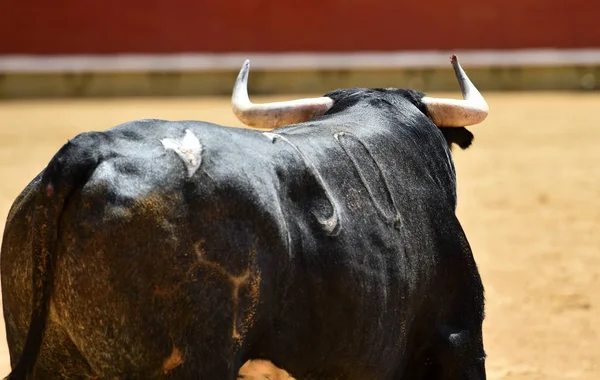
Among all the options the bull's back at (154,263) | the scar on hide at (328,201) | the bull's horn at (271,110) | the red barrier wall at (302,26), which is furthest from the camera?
the red barrier wall at (302,26)

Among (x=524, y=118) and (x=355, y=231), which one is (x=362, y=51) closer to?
(x=524, y=118)

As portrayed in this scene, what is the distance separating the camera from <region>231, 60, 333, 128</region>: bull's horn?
3.15 meters

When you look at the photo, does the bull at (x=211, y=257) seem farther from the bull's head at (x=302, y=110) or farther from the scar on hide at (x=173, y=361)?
the bull's head at (x=302, y=110)

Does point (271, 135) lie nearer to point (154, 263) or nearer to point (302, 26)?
point (154, 263)

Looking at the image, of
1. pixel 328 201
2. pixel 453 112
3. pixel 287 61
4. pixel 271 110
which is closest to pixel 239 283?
pixel 328 201

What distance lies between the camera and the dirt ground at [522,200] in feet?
15.9

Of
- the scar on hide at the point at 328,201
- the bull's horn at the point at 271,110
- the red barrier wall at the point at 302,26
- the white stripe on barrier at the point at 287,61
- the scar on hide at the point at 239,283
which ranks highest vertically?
the red barrier wall at the point at 302,26

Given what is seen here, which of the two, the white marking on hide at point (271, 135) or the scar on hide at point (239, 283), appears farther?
the white marking on hide at point (271, 135)

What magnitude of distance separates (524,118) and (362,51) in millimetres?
3197

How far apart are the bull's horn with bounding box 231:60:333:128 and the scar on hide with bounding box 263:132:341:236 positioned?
647 millimetres

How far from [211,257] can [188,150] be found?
0.74 feet

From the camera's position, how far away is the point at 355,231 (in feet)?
8.26

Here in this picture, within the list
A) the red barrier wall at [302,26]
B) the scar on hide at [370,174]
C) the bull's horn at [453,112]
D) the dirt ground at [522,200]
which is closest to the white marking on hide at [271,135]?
the scar on hide at [370,174]

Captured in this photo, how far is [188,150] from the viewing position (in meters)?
2.18
